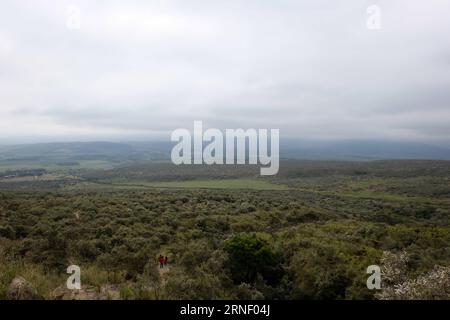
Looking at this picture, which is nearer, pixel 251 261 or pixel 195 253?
pixel 251 261

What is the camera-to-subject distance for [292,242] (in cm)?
1645

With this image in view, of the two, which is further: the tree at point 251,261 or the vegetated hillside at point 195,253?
the tree at point 251,261

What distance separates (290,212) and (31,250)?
1888 centimetres

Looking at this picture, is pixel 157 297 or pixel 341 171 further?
pixel 341 171

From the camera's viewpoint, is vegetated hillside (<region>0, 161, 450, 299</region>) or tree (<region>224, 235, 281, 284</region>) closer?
vegetated hillside (<region>0, 161, 450, 299</region>)

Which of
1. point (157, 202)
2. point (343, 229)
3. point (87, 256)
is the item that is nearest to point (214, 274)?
point (87, 256)

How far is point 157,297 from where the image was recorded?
8.52 m

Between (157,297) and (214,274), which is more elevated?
(157,297)
